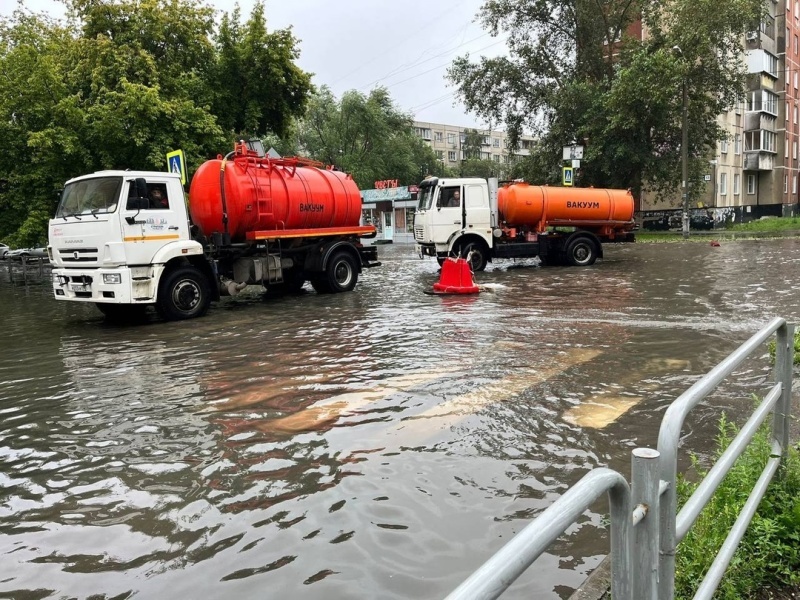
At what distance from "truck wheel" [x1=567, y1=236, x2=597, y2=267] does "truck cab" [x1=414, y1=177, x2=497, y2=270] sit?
11.8 ft

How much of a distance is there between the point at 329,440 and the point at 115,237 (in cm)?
740

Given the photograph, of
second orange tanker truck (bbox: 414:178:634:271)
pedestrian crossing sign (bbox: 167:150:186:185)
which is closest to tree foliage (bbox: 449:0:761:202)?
second orange tanker truck (bbox: 414:178:634:271)

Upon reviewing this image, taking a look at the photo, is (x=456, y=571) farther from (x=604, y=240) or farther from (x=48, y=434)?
(x=604, y=240)

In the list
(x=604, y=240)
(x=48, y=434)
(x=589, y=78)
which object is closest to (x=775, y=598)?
(x=48, y=434)

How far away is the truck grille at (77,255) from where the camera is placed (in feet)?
35.3

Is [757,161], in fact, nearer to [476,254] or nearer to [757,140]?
[757,140]

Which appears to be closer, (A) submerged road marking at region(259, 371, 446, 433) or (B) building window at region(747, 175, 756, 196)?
(A) submerged road marking at region(259, 371, 446, 433)

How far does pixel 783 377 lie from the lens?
3350 millimetres

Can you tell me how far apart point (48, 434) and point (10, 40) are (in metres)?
26.1

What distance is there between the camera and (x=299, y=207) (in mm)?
14062

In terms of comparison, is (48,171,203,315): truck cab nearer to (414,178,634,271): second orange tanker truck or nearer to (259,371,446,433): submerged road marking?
(259,371,446,433): submerged road marking

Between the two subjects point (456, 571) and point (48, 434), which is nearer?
point (456, 571)

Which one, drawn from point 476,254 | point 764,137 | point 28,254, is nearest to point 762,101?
point 764,137

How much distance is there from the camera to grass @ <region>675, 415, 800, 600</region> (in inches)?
102
